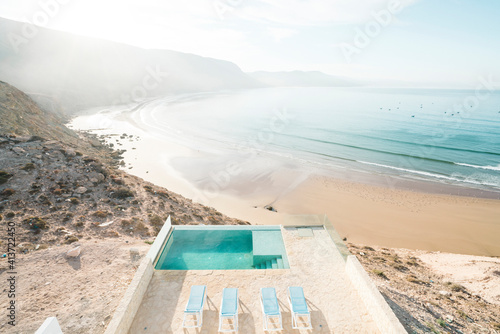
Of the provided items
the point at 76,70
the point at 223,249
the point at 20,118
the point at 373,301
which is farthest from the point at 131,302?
the point at 76,70

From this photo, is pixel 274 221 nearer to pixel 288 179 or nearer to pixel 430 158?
pixel 288 179

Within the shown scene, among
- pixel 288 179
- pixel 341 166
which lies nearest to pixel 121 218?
pixel 288 179

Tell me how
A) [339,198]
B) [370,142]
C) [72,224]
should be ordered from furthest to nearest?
1. [370,142]
2. [339,198]
3. [72,224]

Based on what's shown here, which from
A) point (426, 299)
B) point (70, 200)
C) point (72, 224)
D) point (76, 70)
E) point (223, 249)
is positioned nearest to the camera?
point (426, 299)

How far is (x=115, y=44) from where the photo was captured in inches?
6102

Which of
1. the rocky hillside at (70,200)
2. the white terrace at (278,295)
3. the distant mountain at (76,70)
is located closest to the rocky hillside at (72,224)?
the rocky hillside at (70,200)

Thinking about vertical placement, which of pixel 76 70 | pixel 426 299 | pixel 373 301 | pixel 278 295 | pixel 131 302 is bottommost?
pixel 426 299

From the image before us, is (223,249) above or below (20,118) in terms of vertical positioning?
below

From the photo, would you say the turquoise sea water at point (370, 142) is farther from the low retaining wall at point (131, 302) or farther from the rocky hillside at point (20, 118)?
the low retaining wall at point (131, 302)

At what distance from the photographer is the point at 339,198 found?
932 inches

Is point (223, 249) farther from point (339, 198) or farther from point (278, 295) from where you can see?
point (339, 198)

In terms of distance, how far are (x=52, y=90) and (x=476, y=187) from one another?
96.5 metres

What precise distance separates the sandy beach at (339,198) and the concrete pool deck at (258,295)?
958cm

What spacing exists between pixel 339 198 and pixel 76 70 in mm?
118038
